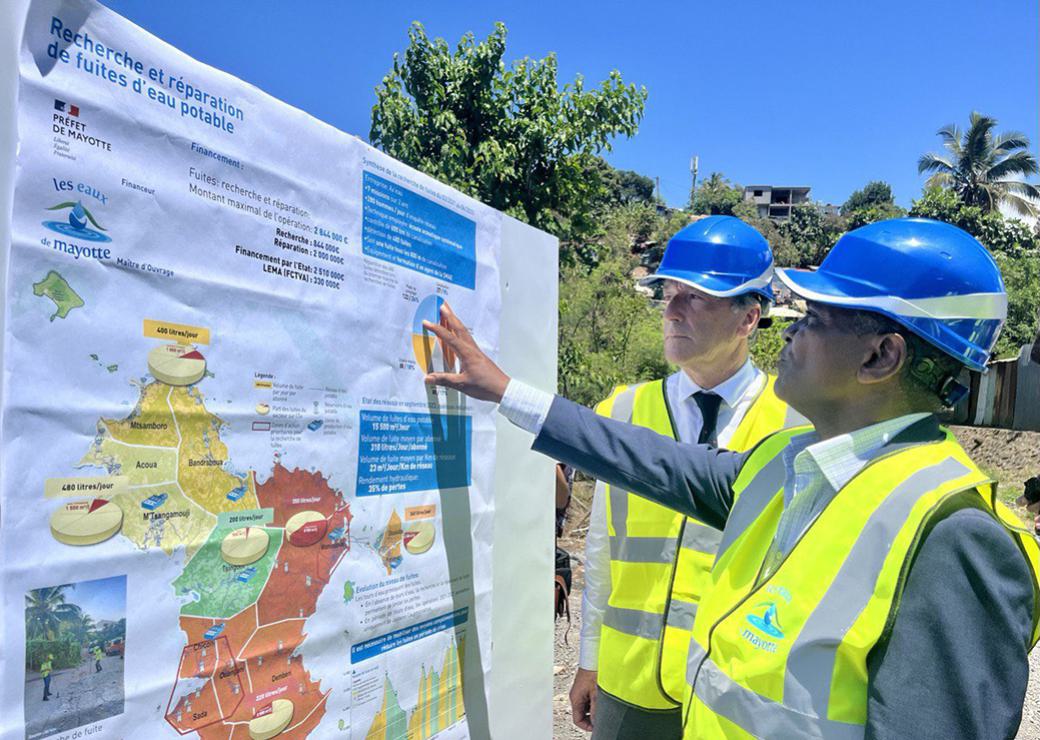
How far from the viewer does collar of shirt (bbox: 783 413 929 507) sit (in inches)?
51.4

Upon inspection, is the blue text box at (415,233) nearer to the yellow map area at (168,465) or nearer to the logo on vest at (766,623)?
the yellow map area at (168,465)

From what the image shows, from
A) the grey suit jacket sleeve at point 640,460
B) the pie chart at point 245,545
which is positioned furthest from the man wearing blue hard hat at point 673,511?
the pie chart at point 245,545

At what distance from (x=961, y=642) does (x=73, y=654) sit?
4.11 ft

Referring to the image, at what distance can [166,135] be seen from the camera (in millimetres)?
A: 1159

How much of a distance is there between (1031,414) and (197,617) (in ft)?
78.1

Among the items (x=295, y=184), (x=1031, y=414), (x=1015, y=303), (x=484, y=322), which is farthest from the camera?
(x=1015, y=303)

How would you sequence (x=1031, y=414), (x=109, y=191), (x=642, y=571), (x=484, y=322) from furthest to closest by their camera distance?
1. (x=1031, y=414)
2. (x=642, y=571)
3. (x=484, y=322)
4. (x=109, y=191)

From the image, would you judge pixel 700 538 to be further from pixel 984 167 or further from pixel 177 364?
pixel 984 167

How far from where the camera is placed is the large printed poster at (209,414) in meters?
0.98

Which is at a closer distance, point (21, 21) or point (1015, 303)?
point (21, 21)

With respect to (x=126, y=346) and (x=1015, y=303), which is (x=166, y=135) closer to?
(x=126, y=346)

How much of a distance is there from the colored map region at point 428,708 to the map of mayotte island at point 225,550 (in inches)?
8.9

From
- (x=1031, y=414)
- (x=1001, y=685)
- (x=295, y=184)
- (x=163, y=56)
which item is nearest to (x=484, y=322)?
(x=295, y=184)

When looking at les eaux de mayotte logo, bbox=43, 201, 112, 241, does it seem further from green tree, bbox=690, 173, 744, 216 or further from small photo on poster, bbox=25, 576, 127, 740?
green tree, bbox=690, 173, 744, 216
